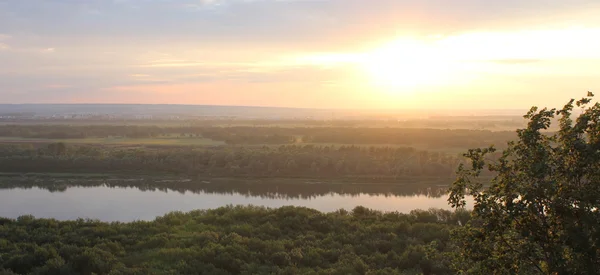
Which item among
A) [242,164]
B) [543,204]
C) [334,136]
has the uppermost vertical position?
[543,204]

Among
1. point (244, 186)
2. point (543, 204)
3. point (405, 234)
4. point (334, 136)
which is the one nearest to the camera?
point (543, 204)

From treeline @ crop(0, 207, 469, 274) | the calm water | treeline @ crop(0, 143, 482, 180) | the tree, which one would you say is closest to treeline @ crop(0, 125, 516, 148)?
treeline @ crop(0, 143, 482, 180)

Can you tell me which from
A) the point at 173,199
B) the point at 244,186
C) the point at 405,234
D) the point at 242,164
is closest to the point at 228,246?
the point at 405,234

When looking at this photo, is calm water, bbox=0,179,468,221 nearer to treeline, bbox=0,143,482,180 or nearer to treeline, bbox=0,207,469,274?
treeline, bbox=0,143,482,180

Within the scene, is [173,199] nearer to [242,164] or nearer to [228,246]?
[242,164]

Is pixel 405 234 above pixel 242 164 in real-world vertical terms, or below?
above

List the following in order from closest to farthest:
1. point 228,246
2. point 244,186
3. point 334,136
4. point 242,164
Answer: point 228,246 < point 244,186 < point 242,164 < point 334,136

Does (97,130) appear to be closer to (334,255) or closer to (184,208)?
(184,208)

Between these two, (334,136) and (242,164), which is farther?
(334,136)
